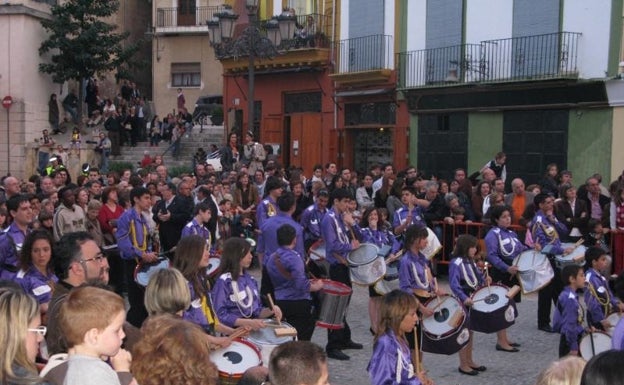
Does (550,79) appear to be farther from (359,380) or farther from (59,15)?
(59,15)

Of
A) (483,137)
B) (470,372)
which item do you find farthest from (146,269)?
(483,137)

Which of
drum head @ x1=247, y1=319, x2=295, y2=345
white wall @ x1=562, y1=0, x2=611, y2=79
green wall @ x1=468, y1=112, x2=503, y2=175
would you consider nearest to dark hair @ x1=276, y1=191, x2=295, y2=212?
drum head @ x1=247, y1=319, x2=295, y2=345

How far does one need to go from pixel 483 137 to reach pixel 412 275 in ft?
45.0

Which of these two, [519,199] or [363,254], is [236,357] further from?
[519,199]

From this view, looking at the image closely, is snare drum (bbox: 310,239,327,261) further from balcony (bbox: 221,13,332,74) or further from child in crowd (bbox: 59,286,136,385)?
balcony (bbox: 221,13,332,74)

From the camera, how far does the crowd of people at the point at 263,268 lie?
13.8 feet

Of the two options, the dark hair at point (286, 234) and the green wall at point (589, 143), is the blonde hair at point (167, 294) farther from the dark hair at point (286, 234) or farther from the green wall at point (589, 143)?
the green wall at point (589, 143)

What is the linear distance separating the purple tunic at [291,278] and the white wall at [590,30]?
13.1 meters

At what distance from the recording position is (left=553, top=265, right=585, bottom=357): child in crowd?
27.1 feet

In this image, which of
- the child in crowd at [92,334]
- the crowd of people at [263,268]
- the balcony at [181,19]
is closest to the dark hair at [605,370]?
the crowd of people at [263,268]

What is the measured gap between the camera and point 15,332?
3.92m

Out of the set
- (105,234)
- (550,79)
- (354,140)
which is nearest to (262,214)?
(105,234)

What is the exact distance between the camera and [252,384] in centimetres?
465

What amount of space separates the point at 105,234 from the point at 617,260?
7.80 m
